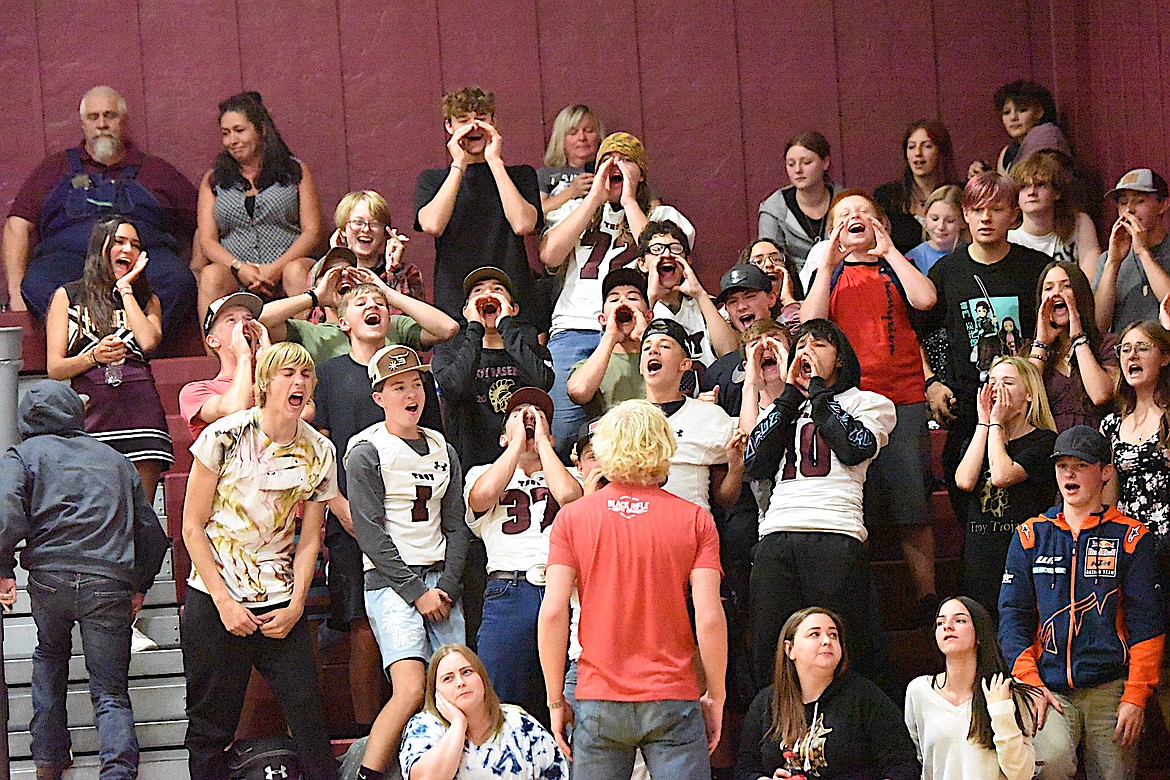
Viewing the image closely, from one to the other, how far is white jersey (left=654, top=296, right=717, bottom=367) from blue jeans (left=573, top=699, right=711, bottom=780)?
226 cm

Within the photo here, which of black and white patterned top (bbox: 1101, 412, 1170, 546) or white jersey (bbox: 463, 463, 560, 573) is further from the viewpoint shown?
black and white patterned top (bbox: 1101, 412, 1170, 546)

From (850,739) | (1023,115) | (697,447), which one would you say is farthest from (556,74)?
(850,739)

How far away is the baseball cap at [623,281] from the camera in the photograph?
6.23 metres

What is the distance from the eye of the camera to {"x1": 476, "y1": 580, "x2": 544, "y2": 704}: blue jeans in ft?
17.4

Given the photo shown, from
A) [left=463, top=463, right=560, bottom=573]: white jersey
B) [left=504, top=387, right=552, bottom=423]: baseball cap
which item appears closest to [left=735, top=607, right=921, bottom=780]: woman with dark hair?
[left=463, top=463, right=560, bottom=573]: white jersey

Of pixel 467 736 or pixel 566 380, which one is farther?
pixel 566 380

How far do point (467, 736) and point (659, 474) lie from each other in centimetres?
106

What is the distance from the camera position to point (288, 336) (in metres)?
6.31

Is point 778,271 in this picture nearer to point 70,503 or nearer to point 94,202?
point 70,503

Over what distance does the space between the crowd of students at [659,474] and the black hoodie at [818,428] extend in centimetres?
2

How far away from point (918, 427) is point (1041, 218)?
59.5 inches

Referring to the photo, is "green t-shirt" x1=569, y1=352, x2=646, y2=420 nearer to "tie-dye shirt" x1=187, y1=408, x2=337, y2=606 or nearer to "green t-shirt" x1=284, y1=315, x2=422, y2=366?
"green t-shirt" x1=284, y1=315, x2=422, y2=366

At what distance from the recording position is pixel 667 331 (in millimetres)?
5695

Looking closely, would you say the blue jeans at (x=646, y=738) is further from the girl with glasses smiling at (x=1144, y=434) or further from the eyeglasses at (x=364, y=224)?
the eyeglasses at (x=364, y=224)
